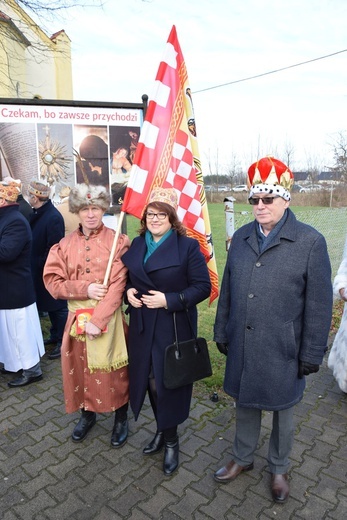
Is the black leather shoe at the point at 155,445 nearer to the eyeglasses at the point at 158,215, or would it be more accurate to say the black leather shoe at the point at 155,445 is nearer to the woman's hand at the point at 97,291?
the woman's hand at the point at 97,291

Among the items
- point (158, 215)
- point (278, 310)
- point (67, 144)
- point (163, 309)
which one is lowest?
point (163, 309)

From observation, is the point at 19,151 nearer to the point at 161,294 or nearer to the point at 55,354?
the point at 55,354

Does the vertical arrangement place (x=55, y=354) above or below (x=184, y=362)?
below

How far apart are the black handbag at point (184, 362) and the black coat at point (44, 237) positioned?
2.57m

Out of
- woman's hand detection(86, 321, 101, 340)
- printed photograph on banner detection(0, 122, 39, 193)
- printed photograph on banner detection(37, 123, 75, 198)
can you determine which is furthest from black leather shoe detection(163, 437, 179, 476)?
printed photograph on banner detection(0, 122, 39, 193)

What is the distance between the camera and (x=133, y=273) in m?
2.58

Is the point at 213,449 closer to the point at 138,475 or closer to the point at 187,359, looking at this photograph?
the point at 138,475

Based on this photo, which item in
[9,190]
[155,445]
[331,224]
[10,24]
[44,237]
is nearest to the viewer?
[155,445]

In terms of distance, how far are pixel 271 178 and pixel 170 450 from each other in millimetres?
2052

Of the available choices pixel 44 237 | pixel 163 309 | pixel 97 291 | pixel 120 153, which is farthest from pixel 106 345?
pixel 120 153

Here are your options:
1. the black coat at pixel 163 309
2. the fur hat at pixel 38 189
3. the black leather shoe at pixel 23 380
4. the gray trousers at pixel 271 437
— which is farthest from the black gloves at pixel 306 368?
the fur hat at pixel 38 189

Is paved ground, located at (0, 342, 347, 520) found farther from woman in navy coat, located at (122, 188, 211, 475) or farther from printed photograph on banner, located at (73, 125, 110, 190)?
printed photograph on banner, located at (73, 125, 110, 190)

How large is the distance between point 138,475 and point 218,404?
114 cm

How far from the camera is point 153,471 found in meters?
2.74
